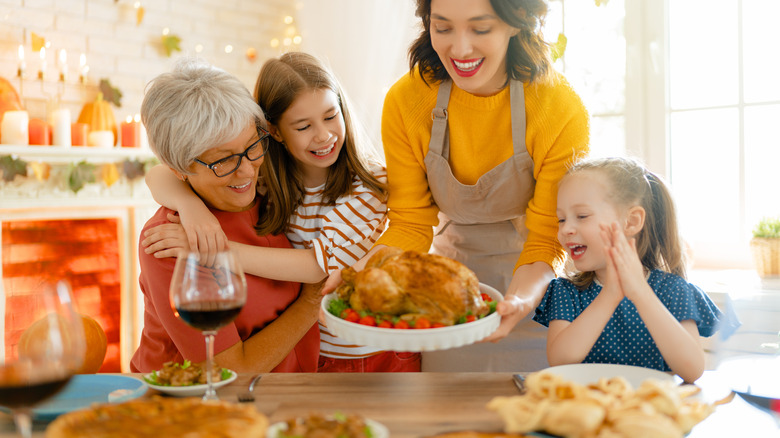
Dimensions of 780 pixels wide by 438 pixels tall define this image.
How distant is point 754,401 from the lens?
3.08 ft

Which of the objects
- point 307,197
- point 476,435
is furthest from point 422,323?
point 307,197

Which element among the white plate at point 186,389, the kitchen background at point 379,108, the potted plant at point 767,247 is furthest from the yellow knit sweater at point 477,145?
the potted plant at point 767,247

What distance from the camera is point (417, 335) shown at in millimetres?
1092

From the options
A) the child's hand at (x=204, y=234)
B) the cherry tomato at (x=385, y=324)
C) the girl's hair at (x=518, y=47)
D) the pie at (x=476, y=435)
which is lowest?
the pie at (x=476, y=435)

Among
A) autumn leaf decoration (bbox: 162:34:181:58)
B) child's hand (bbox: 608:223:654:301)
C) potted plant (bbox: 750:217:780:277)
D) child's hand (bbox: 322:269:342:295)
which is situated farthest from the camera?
autumn leaf decoration (bbox: 162:34:181:58)

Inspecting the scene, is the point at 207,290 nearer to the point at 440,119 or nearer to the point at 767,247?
the point at 440,119

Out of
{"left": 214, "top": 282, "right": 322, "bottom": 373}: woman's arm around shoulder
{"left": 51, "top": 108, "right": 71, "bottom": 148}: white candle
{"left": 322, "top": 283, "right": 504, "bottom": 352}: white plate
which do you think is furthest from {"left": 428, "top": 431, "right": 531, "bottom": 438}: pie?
{"left": 51, "top": 108, "right": 71, "bottom": 148}: white candle

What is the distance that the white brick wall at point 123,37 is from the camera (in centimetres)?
357

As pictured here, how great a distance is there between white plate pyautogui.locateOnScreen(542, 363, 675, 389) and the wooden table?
95mm

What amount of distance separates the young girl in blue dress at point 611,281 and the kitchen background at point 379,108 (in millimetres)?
1669

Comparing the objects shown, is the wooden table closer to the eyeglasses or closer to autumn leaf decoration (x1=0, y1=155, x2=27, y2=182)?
the eyeglasses

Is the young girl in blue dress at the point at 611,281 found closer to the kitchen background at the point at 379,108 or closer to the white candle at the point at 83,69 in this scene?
the kitchen background at the point at 379,108

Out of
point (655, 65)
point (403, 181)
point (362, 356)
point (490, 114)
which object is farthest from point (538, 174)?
point (655, 65)

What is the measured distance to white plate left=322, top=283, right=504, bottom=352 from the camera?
1093 millimetres
